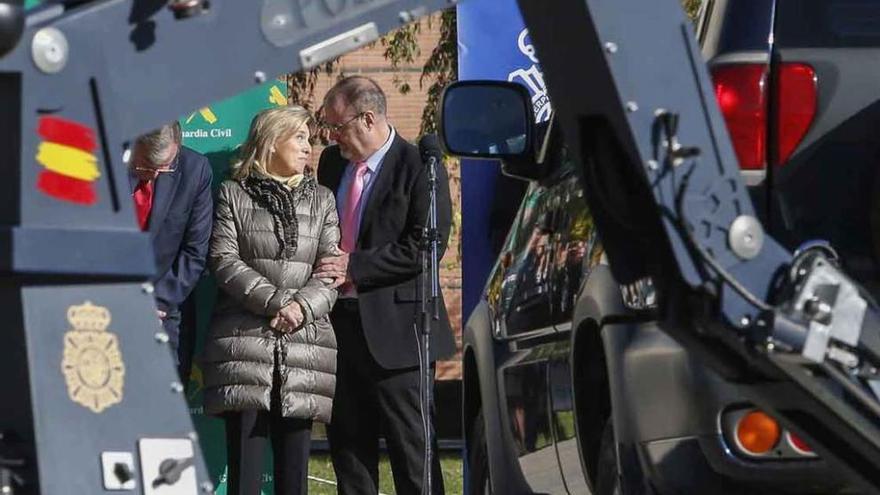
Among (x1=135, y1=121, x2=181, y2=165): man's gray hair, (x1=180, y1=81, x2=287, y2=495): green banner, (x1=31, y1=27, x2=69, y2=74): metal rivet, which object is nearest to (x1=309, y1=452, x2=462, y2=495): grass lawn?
(x1=180, y1=81, x2=287, y2=495): green banner

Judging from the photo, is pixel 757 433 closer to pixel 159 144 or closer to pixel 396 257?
pixel 396 257

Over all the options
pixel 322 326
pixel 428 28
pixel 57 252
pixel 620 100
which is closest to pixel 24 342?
pixel 57 252

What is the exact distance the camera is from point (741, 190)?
3686 millimetres

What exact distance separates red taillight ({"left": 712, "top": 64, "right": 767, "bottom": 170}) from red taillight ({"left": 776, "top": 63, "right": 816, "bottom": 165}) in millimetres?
42

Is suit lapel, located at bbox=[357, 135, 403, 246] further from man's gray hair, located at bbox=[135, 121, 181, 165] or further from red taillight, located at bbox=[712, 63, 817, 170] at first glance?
red taillight, located at bbox=[712, 63, 817, 170]

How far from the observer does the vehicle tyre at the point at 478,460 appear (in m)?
6.71

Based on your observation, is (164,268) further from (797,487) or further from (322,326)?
(797,487)

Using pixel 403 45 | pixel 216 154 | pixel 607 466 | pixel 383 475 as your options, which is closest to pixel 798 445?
pixel 607 466

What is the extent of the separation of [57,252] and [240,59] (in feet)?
1.62

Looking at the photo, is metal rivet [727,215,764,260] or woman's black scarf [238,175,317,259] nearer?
metal rivet [727,215,764,260]

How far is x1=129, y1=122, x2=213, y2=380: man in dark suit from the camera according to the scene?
8789mm

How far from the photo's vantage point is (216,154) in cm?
961

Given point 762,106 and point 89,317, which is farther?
point 762,106

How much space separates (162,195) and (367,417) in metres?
1.43
